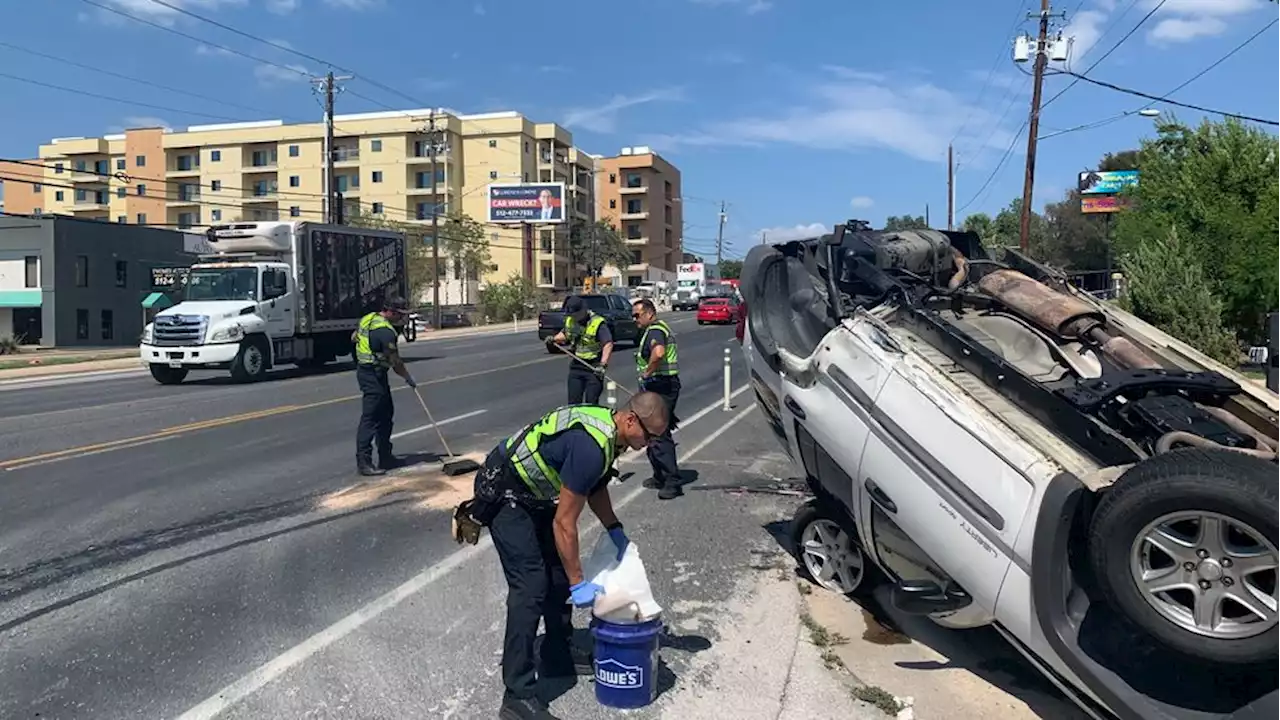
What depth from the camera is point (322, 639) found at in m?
4.82

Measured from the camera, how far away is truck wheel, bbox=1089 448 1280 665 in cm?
302

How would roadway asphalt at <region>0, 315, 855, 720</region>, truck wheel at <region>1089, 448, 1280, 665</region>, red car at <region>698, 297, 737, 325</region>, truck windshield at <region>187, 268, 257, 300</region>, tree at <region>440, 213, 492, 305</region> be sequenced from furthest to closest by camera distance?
tree at <region>440, 213, 492, 305</region> < red car at <region>698, 297, 737, 325</region> < truck windshield at <region>187, 268, 257, 300</region> < roadway asphalt at <region>0, 315, 855, 720</region> < truck wheel at <region>1089, 448, 1280, 665</region>

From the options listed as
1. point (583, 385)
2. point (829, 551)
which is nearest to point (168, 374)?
point (583, 385)

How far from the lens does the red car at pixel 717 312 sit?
1656 inches

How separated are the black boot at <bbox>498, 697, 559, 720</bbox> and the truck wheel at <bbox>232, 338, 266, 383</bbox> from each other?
55.3 ft

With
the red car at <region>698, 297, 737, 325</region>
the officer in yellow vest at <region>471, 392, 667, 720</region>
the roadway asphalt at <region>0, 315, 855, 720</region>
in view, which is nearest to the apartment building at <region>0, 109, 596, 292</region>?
the red car at <region>698, 297, 737, 325</region>

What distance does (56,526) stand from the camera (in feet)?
23.1

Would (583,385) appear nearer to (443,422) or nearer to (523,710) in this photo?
(443,422)

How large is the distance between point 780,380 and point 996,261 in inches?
77.0

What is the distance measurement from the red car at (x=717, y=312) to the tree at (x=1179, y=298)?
77.2ft

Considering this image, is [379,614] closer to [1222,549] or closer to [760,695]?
[760,695]

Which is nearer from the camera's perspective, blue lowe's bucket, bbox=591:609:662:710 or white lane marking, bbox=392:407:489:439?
blue lowe's bucket, bbox=591:609:662:710

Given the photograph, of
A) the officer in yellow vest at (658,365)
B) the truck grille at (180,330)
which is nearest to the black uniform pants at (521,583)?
the officer in yellow vest at (658,365)

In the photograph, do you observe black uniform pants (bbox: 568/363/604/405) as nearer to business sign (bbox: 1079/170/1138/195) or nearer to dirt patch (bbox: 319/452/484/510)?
dirt patch (bbox: 319/452/484/510)
